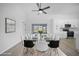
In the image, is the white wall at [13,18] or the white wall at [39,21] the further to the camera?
the white wall at [39,21]

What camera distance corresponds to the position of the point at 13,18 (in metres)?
2.25

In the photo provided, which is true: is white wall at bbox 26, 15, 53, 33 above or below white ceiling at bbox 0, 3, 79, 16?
below

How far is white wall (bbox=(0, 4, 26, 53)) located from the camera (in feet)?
7.02

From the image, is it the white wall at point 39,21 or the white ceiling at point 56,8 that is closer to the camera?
the white ceiling at point 56,8

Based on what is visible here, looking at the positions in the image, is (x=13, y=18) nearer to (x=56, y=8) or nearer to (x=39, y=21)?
(x=39, y=21)

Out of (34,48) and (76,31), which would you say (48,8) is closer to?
(76,31)

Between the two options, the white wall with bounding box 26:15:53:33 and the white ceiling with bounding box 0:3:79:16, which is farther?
the white wall with bounding box 26:15:53:33

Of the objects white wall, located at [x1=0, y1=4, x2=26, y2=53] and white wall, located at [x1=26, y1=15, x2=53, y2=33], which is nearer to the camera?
white wall, located at [x1=0, y1=4, x2=26, y2=53]

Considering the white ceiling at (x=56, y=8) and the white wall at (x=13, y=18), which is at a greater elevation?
the white ceiling at (x=56, y=8)

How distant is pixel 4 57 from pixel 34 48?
0.80 meters

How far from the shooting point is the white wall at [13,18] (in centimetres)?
214

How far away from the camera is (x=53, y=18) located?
2.31 m

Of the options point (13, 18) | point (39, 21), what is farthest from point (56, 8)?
point (13, 18)

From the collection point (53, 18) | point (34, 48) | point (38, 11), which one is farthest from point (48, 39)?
point (38, 11)
